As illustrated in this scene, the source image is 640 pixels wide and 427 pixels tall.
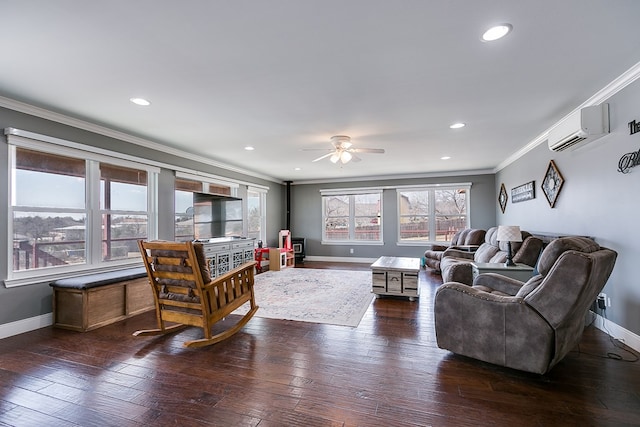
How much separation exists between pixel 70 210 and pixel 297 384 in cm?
349

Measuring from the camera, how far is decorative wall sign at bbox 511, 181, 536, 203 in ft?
15.9

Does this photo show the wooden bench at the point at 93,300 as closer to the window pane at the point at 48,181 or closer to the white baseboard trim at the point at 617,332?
the window pane at the point at 48,181

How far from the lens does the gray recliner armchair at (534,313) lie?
1.98 meters

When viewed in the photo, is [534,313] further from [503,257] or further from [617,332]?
[503,257]

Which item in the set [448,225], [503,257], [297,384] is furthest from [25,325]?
[448,225]

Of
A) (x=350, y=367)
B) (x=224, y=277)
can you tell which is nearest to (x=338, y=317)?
(x=350, y=367)

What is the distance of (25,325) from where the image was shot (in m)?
3.21

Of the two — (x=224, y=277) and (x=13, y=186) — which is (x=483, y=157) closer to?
(x=224, y=277)

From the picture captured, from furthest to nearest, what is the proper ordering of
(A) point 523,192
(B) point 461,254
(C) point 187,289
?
(B) point 461,254, (A) point 523,192, (C) point 187,289

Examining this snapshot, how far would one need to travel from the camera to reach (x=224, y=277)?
118 inches

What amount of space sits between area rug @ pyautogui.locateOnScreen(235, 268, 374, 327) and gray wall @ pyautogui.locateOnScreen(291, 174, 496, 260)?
1.90 m

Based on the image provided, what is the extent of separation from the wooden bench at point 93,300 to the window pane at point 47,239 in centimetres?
29

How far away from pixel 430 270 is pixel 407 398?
5147 millimetres

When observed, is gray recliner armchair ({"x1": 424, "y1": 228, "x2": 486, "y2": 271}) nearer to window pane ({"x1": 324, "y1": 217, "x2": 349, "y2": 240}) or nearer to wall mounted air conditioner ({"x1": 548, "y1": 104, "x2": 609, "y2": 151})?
window pane ({"x1": 324, "y1": 217, "x2": 349, "y2": 240})
